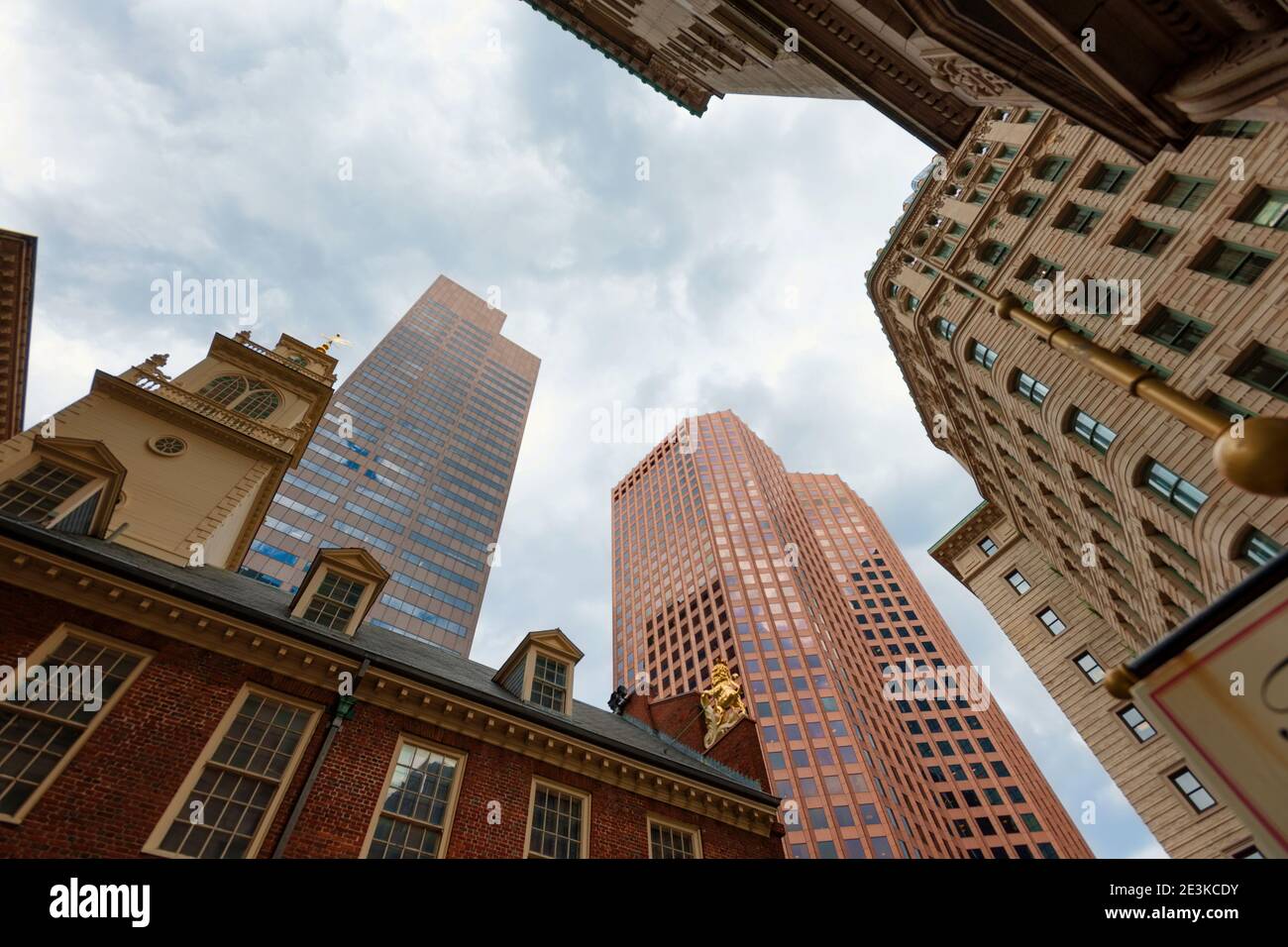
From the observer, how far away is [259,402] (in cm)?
2758

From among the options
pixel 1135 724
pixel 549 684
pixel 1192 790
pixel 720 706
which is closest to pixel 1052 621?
pixel 1135 724

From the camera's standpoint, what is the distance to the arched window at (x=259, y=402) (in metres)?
26.9

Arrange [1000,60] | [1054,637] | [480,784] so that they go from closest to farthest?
[1000,60] < [480,784] < [1054,637]

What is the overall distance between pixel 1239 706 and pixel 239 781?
13930mm

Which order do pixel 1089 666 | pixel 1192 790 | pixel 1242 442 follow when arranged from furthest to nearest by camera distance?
pixel 1089 666
pixel 1192 790
pixel 1242 442

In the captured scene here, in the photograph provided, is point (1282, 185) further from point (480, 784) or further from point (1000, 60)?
point (480, 784)

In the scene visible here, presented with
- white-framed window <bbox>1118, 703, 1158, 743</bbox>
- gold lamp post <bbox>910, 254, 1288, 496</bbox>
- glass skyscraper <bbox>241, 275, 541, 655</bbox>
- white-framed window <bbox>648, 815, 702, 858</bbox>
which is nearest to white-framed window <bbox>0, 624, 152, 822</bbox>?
white-framed window <bbox>648, 815, 702, 858</bbox>

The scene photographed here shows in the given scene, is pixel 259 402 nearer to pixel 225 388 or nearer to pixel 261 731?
pixel 225 388

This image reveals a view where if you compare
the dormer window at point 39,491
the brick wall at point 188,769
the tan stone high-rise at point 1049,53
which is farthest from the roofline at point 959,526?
the dormer window at point 39,491

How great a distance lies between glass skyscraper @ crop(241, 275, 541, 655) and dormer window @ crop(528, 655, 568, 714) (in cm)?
5247

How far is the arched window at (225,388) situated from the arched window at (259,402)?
13.4 inches

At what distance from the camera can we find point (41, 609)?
11.0 m
